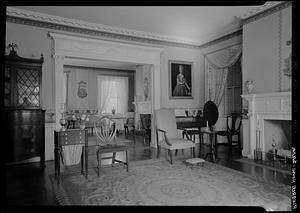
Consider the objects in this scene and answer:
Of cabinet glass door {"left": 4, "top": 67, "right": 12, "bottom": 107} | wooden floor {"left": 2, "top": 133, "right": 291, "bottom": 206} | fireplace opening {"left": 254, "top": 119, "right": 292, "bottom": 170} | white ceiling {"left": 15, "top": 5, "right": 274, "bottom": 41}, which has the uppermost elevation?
white ceiling {"left": 15, "top": 5, "right": 274, "bottom": 41}

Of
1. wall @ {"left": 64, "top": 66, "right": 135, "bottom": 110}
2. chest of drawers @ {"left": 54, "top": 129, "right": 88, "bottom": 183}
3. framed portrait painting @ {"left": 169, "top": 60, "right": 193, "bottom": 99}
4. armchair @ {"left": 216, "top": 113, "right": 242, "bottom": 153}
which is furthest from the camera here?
wall @ {"left": 64, "top": 66, "right": 135, "bottom": 110}

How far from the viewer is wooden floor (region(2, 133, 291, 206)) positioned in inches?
107

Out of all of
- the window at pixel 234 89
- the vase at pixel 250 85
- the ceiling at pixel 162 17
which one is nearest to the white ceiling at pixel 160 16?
the ceiling at pixel 162 17

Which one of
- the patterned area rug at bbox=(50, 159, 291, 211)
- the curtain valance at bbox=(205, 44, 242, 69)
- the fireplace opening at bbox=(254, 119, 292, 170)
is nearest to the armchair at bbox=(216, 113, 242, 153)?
the fireplace opening at bbox=(254, 119, 292, 170)

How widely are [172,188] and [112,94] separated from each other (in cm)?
828

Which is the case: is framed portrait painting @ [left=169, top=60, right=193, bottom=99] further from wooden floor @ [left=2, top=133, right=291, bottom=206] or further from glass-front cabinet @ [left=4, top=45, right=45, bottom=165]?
glass-front cabinet @ [left=4, top=45, right=45, bottom=165]

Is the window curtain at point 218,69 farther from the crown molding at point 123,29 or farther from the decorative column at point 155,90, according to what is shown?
the decorative column at point 155,90

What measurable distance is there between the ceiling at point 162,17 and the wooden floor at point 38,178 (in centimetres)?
325

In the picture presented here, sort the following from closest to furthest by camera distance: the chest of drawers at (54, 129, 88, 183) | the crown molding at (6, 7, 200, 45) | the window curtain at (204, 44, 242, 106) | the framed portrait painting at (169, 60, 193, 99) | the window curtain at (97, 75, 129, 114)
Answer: the chest of drawers at (54, 129, 88, 183)
the crown molding at (6, 7, 200, 45)
the window curtain at (204, 44, 242, 106)
the framed portrait painting at (169, 60, 193, 99)
the window curtain at (97, 75, 129, 114)

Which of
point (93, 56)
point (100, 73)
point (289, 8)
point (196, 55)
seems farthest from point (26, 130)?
point (100, 73)

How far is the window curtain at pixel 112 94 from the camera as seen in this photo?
417 inches

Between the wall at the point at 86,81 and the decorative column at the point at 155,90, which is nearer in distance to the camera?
the decorative column at the point at 155,90

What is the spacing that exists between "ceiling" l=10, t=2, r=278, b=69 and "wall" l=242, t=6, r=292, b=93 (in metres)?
0.40

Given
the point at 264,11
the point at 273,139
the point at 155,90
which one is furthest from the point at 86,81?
the point at 273,139
